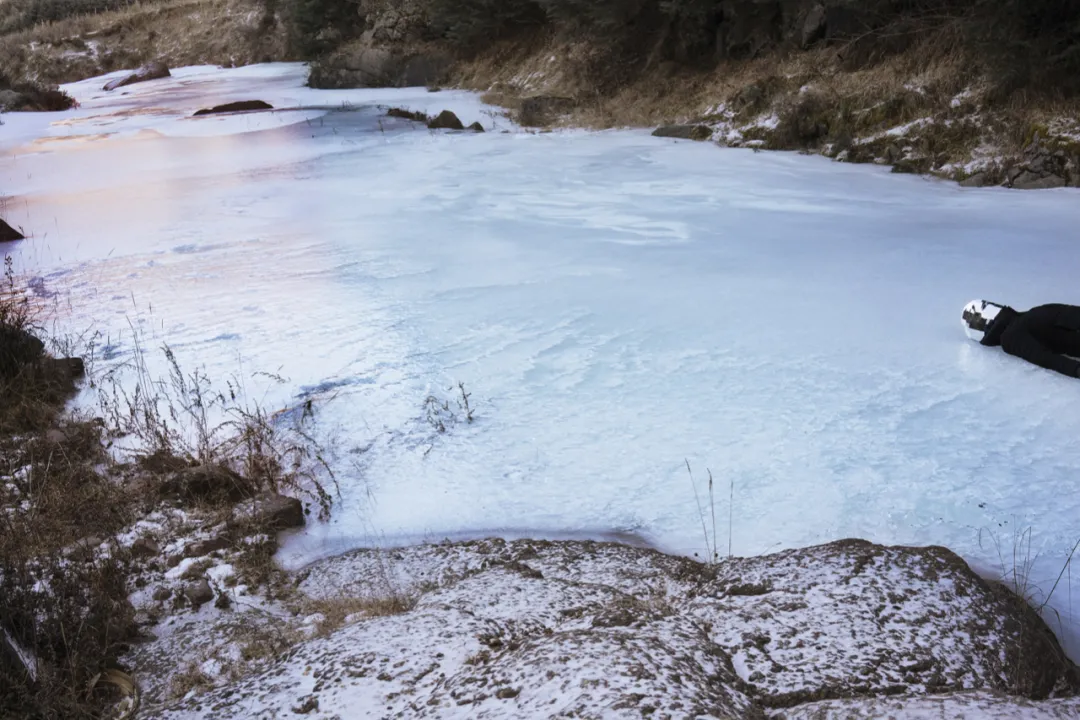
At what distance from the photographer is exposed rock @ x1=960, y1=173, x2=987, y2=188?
30.8ft

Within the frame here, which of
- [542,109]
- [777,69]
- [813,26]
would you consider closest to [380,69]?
[542,109]

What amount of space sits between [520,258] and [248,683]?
5440 millimetres

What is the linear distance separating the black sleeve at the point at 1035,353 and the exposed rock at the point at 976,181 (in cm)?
490

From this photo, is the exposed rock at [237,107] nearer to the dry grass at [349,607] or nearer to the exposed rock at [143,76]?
the exposed rock at [143,76]

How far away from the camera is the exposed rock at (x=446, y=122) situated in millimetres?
15984

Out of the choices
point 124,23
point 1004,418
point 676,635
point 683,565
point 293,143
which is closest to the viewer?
point 676,635

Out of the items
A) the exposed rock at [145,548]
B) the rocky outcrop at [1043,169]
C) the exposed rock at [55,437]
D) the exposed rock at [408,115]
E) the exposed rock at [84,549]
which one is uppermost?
the exposed rock at [408,115]

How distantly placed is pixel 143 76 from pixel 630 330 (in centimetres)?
3023

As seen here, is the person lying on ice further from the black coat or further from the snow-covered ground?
the snow-covered ground

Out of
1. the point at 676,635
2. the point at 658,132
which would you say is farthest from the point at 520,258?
the point at 658,132

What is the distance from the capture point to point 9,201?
1159 centimetres

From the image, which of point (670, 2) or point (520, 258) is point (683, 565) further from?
point (670, 2)

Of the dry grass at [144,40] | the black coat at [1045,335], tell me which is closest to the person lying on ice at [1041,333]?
the black coat at [1045,335]

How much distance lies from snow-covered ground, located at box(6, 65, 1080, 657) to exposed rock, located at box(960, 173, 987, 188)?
24cm
